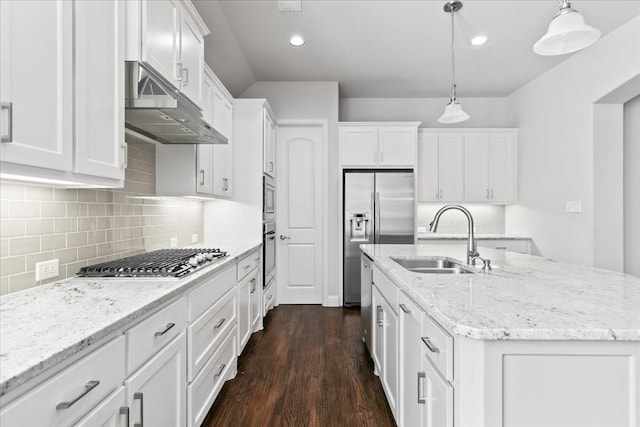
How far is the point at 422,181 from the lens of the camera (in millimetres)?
4844

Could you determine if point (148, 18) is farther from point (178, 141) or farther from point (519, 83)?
point (519, 83)

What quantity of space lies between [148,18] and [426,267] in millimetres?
2184

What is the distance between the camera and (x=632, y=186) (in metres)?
3.59

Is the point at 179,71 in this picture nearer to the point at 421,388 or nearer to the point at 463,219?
the point at 421,388

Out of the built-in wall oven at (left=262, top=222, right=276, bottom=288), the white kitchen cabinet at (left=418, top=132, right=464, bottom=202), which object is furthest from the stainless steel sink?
the white kitchen cabinet at (left=418, top=132, right=464, bottom=202)

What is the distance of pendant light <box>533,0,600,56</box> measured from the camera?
1.55 meters

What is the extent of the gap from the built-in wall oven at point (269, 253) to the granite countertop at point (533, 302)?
207cm

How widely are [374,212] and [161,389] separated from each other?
3.36m

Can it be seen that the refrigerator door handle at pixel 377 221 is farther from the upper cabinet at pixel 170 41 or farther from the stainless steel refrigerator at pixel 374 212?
the upper cabinet at pixel 170 41

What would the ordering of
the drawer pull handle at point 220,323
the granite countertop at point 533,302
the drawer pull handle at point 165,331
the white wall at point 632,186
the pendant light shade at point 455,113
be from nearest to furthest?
the granite countertop at point 533,302 < the drawer pull handle at point 165,331 < the drawer pull handle at point 220,323 < the pendant light shade at point 455,113 < the white wall at point 632,186

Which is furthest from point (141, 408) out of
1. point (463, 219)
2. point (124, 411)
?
point (463, 219)

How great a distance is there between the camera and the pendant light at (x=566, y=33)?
1.55m

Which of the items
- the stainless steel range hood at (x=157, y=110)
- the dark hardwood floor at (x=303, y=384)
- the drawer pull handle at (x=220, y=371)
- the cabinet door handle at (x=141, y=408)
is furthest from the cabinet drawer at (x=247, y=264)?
the cabinet door handle at (x=141, y=408)

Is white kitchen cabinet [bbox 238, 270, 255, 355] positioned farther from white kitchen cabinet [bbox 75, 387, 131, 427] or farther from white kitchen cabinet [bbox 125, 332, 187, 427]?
white kitchen cabinet [bbox 75, 387, 131, 427]
